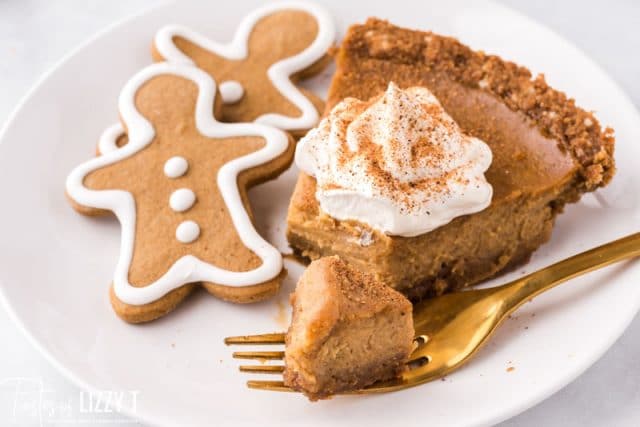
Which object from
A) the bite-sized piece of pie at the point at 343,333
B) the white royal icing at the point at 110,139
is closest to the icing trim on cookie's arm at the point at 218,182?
the white royal icing at the point at 110,139

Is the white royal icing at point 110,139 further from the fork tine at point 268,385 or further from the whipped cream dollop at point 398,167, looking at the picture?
the fork tine at point 268,385

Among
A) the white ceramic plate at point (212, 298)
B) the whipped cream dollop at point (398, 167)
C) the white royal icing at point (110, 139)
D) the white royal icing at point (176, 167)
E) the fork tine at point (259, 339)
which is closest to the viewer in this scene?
the white ceramic plate at point (212, 298)

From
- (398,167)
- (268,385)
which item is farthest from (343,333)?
(398,167)

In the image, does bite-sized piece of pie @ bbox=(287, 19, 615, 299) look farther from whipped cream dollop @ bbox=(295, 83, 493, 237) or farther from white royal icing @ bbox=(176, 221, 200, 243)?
white royal icing @ bbox=(176, 221, 200, 243)

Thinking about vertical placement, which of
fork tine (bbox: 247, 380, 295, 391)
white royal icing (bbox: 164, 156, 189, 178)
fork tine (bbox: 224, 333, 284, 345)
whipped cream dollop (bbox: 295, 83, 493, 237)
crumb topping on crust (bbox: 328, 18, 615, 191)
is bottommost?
fork tine (bbox: 247, 380, 295, 391)

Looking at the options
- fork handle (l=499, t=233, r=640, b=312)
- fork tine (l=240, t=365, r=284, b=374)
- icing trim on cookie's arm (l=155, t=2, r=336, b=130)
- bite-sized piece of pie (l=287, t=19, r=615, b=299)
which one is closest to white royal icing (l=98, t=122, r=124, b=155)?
icing trim on cookie's arm (l=155, t=2, r=336, b=130)

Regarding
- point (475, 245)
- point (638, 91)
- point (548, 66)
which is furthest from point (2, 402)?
point (638, 91)
